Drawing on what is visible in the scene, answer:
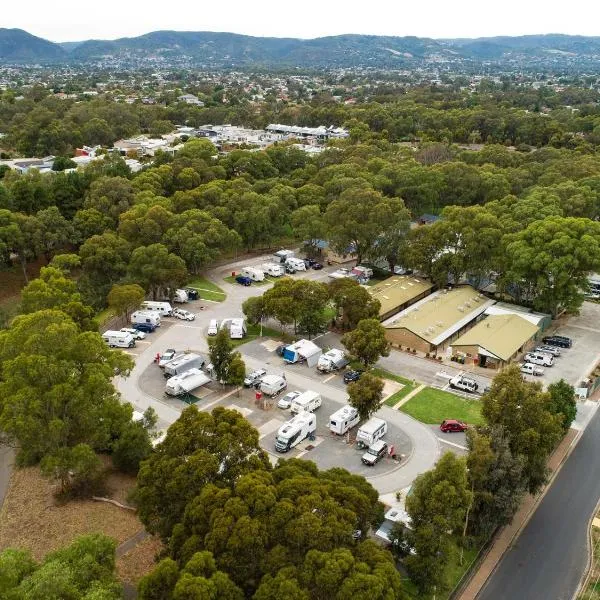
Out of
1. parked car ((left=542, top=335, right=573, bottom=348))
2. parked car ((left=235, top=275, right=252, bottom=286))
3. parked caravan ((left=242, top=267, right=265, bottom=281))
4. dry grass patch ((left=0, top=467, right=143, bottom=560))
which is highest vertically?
dry grass patch ((left=0, top=467, right=143, bottom=560))

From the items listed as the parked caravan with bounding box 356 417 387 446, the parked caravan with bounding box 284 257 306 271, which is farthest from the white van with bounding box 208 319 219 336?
the parked caravan with bounding box 356 417 387 446

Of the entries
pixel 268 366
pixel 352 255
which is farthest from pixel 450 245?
pixel 268 366

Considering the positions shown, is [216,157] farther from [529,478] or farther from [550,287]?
[529,478]

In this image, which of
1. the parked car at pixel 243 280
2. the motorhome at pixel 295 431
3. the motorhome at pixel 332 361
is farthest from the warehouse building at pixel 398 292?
the motorhome at pixel 295 431

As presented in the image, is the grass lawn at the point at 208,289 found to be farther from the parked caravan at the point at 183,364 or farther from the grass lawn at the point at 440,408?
the grass lawn at the point at 440,408

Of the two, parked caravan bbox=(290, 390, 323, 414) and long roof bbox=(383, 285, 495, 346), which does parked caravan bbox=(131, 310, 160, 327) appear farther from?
long roof bbox=(383, 285, 495, 346)

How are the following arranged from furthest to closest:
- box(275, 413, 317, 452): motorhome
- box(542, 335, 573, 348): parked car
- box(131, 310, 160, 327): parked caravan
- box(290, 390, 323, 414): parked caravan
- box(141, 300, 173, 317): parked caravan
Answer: box(141, 300, 173, 317): parked caravan, box(131, 310, 160, 327): parked caravan, box(542, 335, 573, 348): parked car, box(290, 390, 323, 414): parked caravan, box(275, 413, 317, 452): motorhome

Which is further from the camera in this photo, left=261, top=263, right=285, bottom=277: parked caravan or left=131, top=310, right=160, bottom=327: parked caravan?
left=261, top=263, right=285, bottom=277: parked caravan
